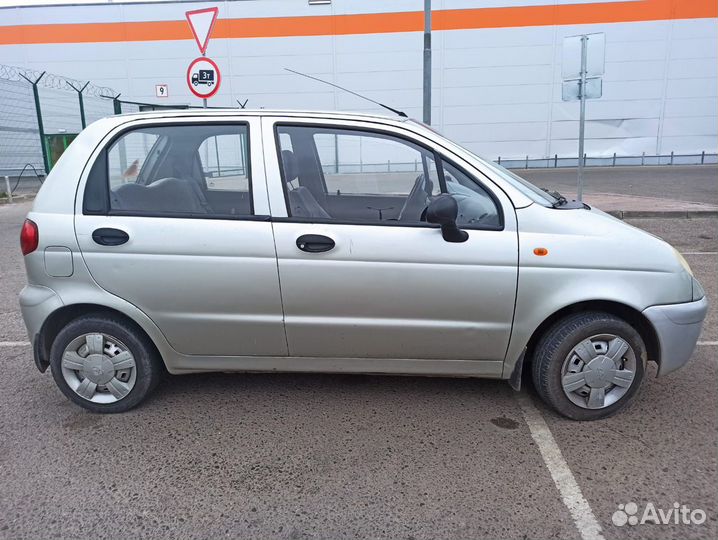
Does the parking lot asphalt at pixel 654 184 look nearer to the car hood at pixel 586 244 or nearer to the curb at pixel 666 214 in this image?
the curb at pixel 666 214

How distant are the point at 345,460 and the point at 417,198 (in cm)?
155

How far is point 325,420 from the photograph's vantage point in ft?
10.3

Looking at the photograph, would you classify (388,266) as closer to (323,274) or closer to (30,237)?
(323,274)

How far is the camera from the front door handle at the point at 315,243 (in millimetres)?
2914

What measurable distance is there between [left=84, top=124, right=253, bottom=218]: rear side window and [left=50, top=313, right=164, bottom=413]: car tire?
0.67 m

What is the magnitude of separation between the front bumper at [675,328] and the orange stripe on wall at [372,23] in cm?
2414

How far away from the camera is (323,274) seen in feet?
9.60

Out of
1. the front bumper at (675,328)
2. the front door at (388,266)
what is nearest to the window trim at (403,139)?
the front door at (388,266)

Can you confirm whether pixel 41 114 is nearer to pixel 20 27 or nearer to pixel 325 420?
pixel 20 27

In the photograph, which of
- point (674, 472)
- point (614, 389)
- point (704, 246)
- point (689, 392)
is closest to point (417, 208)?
point (614, 389)

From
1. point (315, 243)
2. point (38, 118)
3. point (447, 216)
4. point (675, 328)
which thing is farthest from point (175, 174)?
point (38, 118)

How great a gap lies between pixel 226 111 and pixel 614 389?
275 centimetres

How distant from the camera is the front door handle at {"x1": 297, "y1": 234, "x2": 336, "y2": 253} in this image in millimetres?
2914

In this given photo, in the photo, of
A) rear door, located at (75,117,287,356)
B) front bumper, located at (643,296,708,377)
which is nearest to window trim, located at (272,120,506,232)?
rear door, located at (75,117,287,356)
